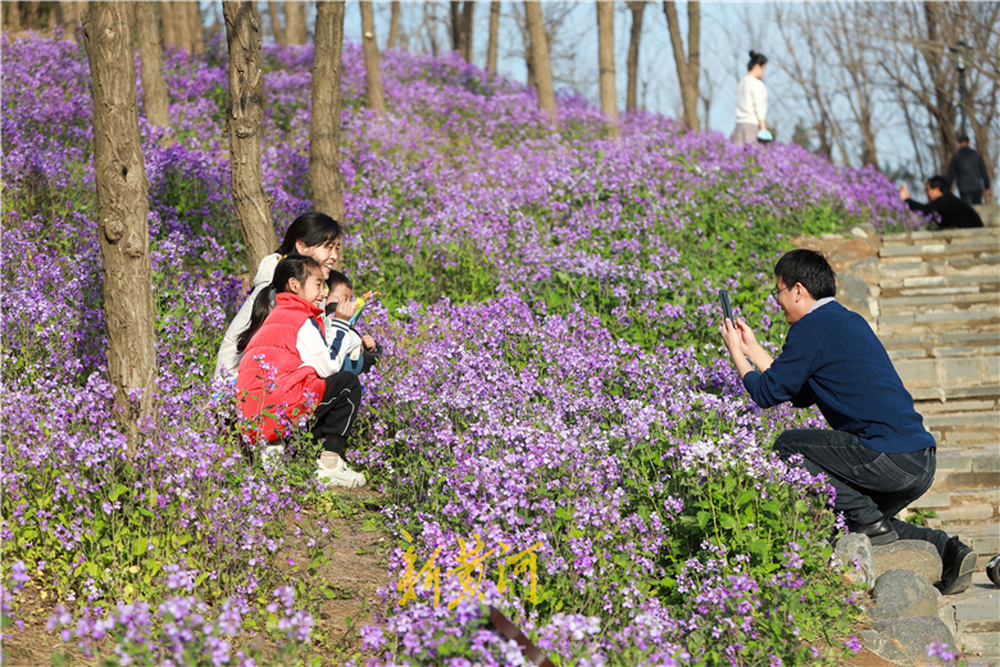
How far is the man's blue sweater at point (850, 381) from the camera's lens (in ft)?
14.8

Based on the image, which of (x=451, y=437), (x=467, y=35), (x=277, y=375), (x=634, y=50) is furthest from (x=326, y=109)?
(x=634, y=50)

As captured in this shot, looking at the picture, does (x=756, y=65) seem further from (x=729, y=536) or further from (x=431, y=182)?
(x=729, y=536)

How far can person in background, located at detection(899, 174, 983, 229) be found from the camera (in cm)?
1225

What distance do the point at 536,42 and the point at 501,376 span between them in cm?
1120

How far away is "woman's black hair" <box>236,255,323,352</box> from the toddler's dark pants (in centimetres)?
56

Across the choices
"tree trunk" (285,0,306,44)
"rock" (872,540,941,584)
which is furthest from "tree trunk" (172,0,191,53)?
"rock" (872,540,941,584)

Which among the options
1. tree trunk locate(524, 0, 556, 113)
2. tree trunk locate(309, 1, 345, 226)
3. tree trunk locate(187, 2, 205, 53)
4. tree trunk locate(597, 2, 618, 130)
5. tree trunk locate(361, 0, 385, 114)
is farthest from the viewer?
tree trunk locate(187, 2, 205, 53)

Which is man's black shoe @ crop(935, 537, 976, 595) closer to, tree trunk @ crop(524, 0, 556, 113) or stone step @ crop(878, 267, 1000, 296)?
stone step @ crop(878, 267, 1000, 296)

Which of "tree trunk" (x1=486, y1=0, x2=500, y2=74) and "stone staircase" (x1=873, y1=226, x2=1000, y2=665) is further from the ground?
"tree trunk" (x1=486, y1=0, x2=500, y2=74)

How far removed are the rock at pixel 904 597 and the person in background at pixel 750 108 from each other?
10.5 metres

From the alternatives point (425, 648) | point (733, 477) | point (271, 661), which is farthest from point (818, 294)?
point (271, 661)

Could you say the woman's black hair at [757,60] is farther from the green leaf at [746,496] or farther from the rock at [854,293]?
the green leaf at [746,496]

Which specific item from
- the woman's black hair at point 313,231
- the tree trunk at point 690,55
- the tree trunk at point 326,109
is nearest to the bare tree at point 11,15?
the tree trunk at point 326,109

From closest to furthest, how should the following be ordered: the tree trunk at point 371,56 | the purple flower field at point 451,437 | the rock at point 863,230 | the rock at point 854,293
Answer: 1. the purple flower field at point 451,437
2. the rock at point 854,293
3. the rock at point 863,230
4. the tree trunk at point 371,56
